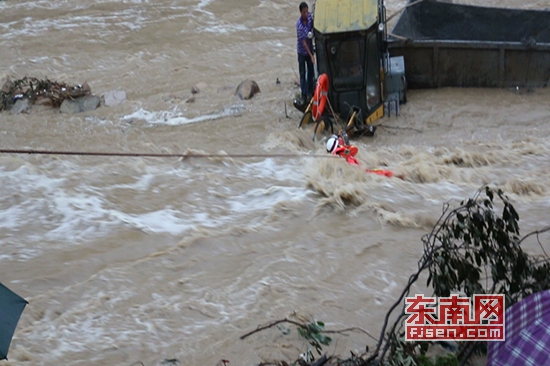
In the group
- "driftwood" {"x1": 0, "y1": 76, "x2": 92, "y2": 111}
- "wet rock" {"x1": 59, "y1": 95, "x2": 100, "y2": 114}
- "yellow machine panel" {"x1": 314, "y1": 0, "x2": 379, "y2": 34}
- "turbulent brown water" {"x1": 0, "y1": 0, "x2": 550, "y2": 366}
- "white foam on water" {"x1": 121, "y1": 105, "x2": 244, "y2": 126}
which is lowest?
"turbulent brown water" {"x1": 0, "y1": 0, "x2": 550, "y2": 366}

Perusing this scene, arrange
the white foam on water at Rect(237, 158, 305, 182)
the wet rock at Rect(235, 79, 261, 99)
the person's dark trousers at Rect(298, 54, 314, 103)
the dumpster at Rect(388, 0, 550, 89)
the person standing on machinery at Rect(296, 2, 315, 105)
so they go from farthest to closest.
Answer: the wet rock at Rect(235, 79, 261, 99), the dumpster at Rect(388, 0, 550, 89), the person's dark trousers at Rect(298, 54, 314, 103), the person standing on machinery at Rect(296, 2, 315, 105), the white foam on water at Rect(237, 158, 305, 182)

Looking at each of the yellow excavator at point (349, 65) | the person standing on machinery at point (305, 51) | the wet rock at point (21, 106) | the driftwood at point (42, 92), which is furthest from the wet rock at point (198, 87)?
the wet rock at point (21, 106)

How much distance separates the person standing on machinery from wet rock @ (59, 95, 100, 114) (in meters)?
3.82

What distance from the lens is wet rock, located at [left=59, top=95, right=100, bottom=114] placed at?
10805mm

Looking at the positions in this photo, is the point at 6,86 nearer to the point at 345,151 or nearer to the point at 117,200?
the point at 117,200

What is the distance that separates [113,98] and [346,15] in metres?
4.67

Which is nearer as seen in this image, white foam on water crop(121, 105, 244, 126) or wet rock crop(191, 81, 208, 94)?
white foam on water crop(121, 105, 244, 126)

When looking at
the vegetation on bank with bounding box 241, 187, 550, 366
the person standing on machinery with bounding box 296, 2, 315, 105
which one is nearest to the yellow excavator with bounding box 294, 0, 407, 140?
the person standing on machinery with bounding box 296, 2, 315, 105

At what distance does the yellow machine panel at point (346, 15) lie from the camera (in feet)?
28.3

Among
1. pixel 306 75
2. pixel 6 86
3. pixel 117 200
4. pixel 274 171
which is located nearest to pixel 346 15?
pixel 306 75

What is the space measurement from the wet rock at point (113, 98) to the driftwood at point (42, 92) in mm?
303

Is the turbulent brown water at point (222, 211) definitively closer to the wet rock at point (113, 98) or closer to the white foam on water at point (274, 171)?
the white foam on water at point (274, 171)

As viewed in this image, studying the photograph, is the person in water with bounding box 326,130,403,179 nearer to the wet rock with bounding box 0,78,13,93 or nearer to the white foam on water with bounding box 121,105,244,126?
the white foam on water with bounding box 121,105,244,126

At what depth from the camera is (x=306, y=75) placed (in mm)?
9523
